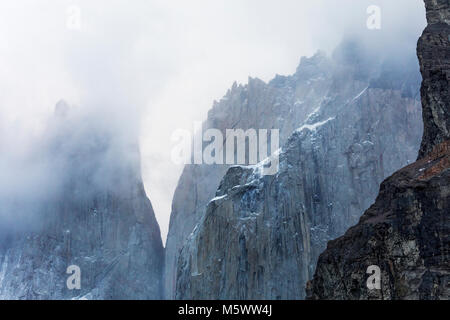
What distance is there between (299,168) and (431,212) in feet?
183

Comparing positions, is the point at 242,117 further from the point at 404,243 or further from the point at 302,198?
the point at 404,243

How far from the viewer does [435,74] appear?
72.1 m

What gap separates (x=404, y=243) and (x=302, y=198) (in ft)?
174

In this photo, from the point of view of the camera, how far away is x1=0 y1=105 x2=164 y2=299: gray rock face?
143125mm

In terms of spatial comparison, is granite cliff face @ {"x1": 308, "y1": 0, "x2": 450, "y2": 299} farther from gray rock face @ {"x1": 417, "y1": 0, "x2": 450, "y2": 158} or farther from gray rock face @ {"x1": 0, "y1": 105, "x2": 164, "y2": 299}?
gray rock face @ {"x1": 0, "y1": 105, "x2": 164, "y2": 299}

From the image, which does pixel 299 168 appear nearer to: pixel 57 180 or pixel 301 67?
pixel 301 67

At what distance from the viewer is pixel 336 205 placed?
11519 centimetres

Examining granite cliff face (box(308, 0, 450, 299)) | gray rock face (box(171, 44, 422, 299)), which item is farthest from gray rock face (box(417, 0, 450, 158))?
gray rock face (box(171, 44, 422, 299))

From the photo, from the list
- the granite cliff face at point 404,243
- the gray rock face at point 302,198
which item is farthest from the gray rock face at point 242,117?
the granite cliff face at point 404,243

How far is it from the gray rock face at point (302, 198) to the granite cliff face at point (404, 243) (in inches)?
1632

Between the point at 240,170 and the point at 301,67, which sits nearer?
the point at 240,170

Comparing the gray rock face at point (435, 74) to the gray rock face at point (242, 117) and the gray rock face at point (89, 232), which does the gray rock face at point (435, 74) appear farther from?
the gray rock face at point (89, 232)

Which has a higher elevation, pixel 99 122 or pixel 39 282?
pixel 99 122

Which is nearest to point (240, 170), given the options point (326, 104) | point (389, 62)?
point (326, 104)
